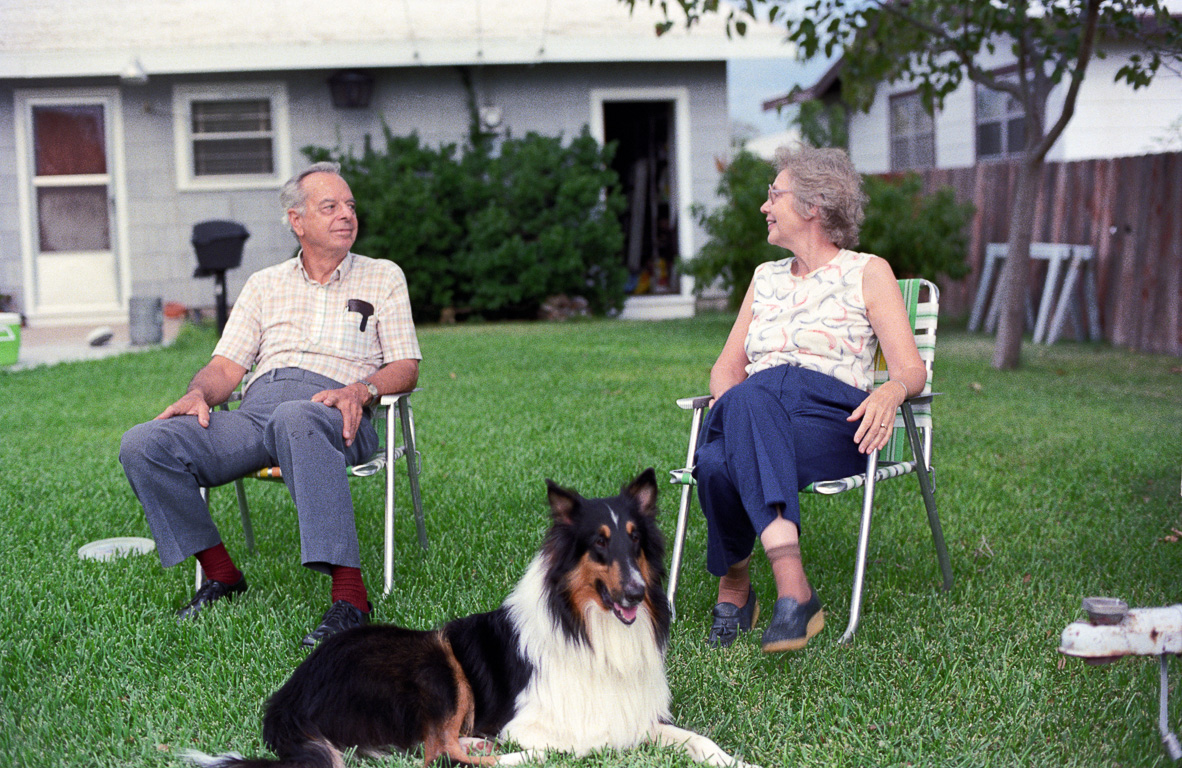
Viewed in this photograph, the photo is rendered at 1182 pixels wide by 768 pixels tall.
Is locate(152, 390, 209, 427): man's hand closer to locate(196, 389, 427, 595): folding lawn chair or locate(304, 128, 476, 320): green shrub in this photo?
locate(196, 389, 427, 595): folding lawn chair

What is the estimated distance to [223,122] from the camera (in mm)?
12500

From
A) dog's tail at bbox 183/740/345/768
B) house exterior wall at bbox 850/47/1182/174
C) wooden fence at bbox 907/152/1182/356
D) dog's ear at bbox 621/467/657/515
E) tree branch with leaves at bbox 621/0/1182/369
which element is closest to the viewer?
dog's tail at bbox 183/740/345/768

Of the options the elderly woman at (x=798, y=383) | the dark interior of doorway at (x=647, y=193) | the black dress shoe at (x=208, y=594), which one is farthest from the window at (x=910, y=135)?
the black dress shoe at (x=208, y=594)

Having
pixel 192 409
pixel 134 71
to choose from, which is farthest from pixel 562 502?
pixel 134 71

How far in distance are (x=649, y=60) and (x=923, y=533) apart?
30.4 ft

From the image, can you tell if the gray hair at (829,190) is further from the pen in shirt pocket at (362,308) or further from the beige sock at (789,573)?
the pen in shirt pocket at (362,308)

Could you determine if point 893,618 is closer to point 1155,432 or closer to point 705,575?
point 705,575

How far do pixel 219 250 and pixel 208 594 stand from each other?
24.3 feet

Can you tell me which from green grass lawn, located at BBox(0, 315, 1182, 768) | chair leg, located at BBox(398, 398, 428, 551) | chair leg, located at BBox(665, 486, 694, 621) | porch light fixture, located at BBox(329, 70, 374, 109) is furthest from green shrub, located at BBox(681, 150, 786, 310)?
chair leg, located at BBox(665, 486, 694, 621)

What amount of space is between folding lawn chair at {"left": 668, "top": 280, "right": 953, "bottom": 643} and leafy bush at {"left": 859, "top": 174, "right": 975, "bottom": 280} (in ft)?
21.1

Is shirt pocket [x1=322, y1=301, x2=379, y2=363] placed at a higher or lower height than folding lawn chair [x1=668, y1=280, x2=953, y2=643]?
higher

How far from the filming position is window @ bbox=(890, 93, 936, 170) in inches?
623

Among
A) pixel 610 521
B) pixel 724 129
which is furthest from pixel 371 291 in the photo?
pixel 724 129

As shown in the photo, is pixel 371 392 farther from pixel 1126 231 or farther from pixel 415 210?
pixel 1126 231
